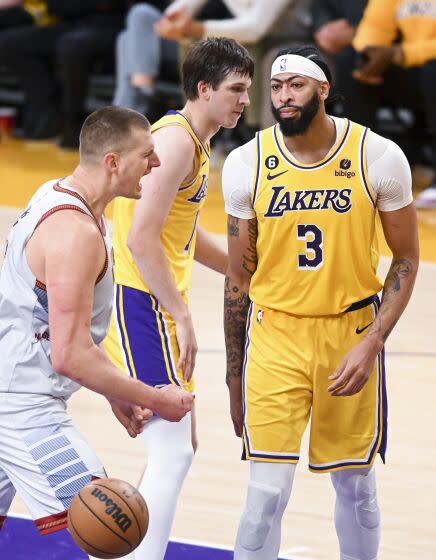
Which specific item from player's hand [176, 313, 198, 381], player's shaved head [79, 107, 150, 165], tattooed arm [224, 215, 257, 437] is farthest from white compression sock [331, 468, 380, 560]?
player's shaved head [79, 107, 150, 165]

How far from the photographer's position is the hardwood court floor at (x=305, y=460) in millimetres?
4695

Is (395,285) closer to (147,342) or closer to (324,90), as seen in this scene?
(324,90)

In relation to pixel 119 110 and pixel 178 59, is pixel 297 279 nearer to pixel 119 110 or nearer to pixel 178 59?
pixel 119 110

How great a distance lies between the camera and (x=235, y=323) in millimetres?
4148

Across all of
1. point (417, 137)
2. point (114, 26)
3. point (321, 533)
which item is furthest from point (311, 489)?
point (114, 26)

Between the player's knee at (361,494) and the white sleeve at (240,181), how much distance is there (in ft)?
2.99

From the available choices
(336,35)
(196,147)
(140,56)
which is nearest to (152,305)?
(196,147)

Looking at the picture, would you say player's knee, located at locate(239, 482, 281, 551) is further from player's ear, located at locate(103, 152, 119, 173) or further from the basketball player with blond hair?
player's ear, located at locate(103, 152, 119, 173)

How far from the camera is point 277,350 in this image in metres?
4.00

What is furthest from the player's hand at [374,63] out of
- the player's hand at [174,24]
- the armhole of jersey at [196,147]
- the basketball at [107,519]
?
the basketball at [107,519]

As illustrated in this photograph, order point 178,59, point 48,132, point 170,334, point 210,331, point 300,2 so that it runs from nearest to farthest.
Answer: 1. point 170,334
2. point 210,331
3. point 300,2
4. point 178,59
5. point 48,132

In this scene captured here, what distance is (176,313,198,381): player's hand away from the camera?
4273 mm

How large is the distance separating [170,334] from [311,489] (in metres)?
1.17

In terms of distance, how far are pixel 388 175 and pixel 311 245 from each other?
1.07ft
